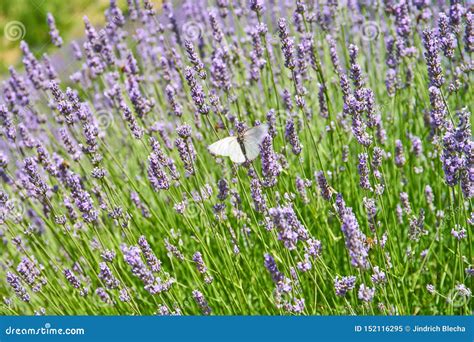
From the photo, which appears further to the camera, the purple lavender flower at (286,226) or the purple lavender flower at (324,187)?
the purple lavender flower at (324,187)

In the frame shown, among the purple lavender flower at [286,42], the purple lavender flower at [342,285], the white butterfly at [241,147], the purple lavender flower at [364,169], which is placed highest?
the purple lavender flower at [286,42]

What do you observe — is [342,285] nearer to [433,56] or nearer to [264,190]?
[264,190]

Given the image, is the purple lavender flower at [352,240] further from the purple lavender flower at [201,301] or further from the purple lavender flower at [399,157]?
the purple lavender flower at [399,157]

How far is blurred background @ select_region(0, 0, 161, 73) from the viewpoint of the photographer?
9.07 meters

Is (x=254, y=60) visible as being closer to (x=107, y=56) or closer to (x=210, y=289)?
(x=107, y=56)

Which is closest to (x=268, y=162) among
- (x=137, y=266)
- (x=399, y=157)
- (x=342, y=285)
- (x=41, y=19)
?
(x=342, y=285)

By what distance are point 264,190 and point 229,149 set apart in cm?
35

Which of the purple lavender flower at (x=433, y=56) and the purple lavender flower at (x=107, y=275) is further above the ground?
the purple lavender flower at (x=433, y=56)

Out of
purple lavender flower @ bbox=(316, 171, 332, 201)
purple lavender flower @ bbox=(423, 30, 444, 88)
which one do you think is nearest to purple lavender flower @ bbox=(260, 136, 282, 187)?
purple lavender flower @ bbox=(316, 171, 332, 201)

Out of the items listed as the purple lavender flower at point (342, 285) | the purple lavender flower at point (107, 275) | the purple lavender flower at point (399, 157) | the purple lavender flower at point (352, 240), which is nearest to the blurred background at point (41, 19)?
the purple lavender flower at point (399, 157)

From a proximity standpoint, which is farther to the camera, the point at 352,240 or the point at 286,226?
the point at 286,226

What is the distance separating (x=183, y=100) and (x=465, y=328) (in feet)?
7.93

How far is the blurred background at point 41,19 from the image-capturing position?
907cm

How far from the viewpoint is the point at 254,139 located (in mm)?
2117
